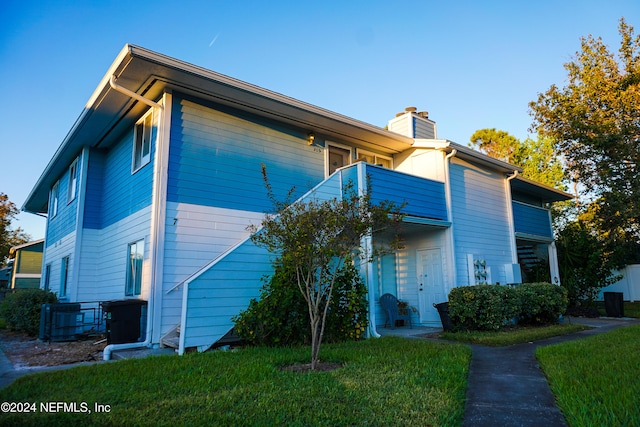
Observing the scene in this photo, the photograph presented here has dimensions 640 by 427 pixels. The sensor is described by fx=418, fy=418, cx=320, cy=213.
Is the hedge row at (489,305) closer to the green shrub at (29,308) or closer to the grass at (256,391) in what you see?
the grass at (256,391)

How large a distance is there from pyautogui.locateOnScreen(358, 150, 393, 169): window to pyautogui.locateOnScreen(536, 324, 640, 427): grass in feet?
23.2

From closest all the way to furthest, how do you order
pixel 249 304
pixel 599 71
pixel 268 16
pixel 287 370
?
1. pixel 287 370
2. pixel 249 304
3. pixel 268 16
4. pixel 599 71

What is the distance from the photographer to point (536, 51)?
1296 centimetres

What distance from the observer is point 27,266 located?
81.6 feet

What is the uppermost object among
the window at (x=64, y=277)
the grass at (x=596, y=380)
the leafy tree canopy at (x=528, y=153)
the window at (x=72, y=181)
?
the leafy tree canopy at (x=528, y=153)

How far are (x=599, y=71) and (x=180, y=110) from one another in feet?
52.6

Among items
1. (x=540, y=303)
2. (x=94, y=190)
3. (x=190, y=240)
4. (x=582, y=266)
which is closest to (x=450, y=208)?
(x=540, y=303)

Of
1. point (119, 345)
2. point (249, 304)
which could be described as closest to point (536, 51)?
point (249, 304)

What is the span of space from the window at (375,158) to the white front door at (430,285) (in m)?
2.95

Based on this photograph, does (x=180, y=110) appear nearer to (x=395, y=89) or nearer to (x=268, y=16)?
(x=268, y=16)

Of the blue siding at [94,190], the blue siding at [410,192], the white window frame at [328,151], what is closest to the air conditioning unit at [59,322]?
the blue siding at [94,190]

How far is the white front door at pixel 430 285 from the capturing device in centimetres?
1178

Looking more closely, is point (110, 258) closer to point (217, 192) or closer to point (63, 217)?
point (217, 192)

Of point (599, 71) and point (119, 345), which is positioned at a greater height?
point (599, 71)
